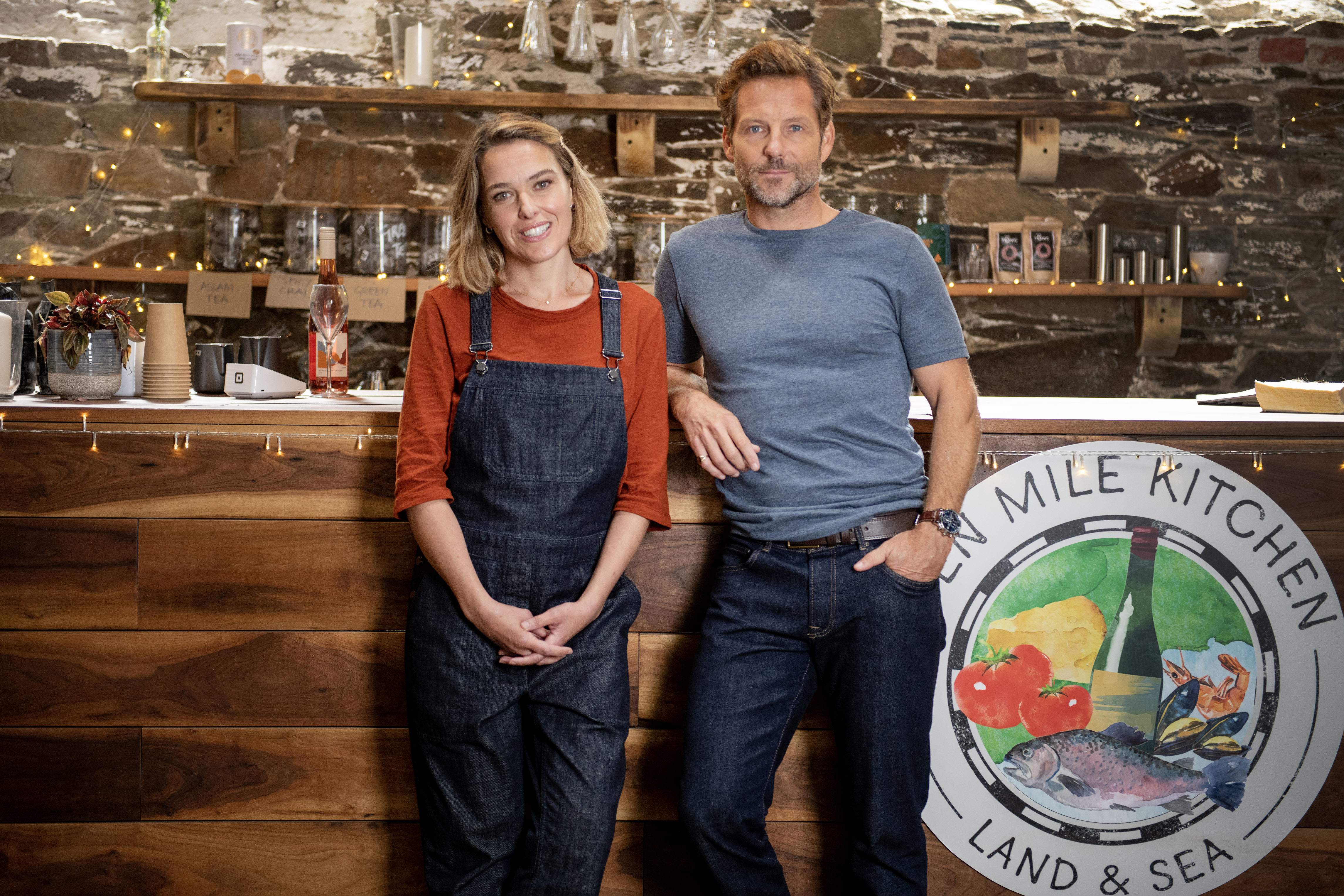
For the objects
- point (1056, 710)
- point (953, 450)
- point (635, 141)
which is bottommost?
point (1056, 710)

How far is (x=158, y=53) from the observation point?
143 inches

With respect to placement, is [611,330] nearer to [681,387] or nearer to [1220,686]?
[681,387]

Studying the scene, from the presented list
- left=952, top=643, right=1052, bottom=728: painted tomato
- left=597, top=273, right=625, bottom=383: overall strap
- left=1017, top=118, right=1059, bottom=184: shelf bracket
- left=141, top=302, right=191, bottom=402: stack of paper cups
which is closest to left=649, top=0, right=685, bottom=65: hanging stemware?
left=1017, top=118, right=1059, bottom=184: shelf bracket

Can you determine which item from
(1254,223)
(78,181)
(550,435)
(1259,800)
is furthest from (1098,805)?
(78,181)

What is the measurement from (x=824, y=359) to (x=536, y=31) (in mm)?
2524

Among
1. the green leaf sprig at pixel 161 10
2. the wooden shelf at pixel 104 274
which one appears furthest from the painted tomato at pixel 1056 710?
the green leaf sprig at pixel 161 10

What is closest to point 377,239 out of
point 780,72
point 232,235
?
point 232,235

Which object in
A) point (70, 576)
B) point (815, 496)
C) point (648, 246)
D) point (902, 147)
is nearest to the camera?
point (815, 496)

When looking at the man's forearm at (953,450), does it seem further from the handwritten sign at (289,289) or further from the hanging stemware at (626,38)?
the handwritten sign at (289,289)

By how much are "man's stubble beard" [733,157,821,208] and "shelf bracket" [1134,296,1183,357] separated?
268 centimetres

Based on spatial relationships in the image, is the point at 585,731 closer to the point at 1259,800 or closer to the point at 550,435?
the point at 550,435

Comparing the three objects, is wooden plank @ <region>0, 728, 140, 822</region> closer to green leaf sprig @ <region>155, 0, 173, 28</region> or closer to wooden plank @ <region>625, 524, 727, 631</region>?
wooden plank @ <region>625, 524, 727, 631</region>

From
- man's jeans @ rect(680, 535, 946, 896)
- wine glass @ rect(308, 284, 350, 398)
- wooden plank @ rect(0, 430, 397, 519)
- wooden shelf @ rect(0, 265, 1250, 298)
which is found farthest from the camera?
wooden shelf @ rect(0, 265, 1250, 298)

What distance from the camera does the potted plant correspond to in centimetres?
187
